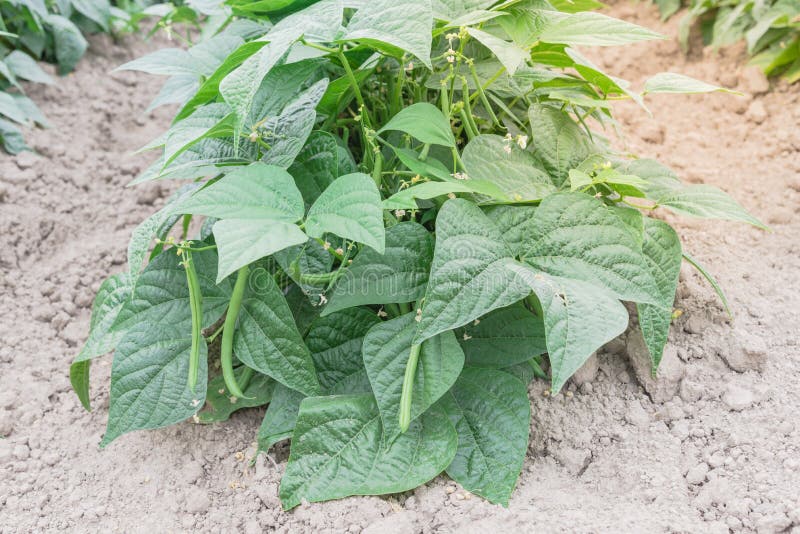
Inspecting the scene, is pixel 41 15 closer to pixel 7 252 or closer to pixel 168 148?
pixel 7 252

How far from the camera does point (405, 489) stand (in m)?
0.95

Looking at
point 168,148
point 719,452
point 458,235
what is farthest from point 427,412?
point 168,148

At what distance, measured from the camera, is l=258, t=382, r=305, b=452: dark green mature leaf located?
1.07m

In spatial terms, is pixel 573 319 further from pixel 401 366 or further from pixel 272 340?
pixel 272 340

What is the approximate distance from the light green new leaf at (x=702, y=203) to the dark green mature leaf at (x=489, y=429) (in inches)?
14.7

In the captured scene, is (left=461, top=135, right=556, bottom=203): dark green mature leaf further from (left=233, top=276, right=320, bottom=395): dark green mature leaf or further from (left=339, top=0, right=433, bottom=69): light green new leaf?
(left=233, top=276, right=320, bottom=395): dark green mature leaf

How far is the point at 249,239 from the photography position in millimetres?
788

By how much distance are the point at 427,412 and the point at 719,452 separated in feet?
1.35

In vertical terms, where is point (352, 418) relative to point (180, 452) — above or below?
above

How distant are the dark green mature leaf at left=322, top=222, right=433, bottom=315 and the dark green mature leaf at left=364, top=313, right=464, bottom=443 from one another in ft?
0.17

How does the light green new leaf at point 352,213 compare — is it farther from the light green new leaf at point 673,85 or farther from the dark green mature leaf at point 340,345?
the light green new leaf at point 673,85

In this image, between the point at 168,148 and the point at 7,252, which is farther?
the point at 7,252

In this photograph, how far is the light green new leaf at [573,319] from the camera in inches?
31.3

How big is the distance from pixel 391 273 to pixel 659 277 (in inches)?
16.3
